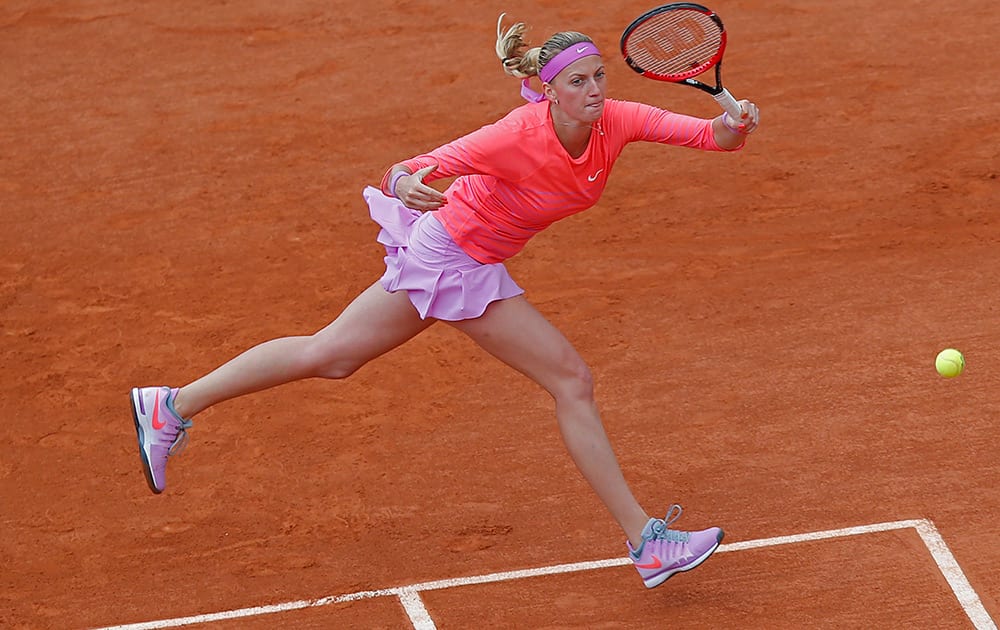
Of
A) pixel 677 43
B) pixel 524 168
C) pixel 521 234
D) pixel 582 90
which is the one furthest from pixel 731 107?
pixel 521 234

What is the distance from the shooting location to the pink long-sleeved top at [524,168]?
205 inches

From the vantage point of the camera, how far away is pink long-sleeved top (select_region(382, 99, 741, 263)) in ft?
17.0

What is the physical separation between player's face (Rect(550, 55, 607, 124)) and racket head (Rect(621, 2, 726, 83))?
0.30m

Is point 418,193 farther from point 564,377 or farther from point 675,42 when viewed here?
point 675,42

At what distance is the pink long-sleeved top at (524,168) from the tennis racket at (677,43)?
0.23 m

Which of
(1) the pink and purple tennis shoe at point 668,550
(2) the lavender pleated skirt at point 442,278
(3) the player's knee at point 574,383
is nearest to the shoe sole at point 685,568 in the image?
(1) the pink and purple tennis shoe at point 668,550

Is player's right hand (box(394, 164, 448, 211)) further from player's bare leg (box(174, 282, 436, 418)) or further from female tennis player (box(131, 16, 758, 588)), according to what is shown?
player's bare leg (box(174, 282, 436, 418))

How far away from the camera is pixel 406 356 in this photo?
7480 mm

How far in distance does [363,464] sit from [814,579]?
2.14 m

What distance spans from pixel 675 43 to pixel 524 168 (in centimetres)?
84

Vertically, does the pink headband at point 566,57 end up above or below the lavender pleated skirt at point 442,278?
above

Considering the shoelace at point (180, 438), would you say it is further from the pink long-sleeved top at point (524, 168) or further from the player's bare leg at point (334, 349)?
the pink long-sleeved top at point (524, 168)

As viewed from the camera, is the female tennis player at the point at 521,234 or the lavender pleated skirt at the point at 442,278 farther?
the lavender pleated skirt at the point at 442,278

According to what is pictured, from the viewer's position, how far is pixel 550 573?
5961 millimetres
